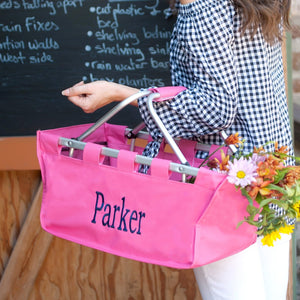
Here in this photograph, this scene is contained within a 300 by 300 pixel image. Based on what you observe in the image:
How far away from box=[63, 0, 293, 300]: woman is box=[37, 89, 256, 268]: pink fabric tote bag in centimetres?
10

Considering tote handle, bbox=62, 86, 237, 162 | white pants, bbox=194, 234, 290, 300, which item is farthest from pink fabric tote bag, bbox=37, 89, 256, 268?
white pants, bbox=194, 234, 290, 300

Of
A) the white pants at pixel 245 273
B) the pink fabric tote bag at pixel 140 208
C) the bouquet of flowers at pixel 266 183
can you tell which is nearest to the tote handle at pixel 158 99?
the pink fabric tote bag at pixel 140 208

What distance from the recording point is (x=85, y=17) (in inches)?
93.7

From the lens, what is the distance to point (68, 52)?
2.41 meters

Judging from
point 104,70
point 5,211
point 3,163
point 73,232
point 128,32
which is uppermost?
point 128,32

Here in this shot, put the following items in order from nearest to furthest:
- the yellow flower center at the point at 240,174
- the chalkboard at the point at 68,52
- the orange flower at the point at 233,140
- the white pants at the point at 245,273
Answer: the yellow flower center at the point at 240,174
the orange flower at the point at 233,140
the white pants at the point at 245,273
the chalkboard at the point at 68,52

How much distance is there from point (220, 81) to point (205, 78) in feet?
0.16

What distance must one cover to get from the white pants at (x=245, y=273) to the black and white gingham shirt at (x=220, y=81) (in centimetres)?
32

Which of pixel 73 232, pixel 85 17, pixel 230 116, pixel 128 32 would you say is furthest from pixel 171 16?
pixel 73 232

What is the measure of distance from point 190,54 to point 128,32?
96 centimetres

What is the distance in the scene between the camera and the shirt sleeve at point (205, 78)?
146 centimetres

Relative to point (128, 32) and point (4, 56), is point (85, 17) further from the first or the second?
point (4, 56)

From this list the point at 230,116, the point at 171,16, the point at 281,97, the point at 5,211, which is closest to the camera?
the point at 230,116

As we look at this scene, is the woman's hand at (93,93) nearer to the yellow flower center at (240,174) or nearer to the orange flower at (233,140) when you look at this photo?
the orange flower at (233,140)
